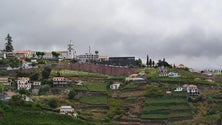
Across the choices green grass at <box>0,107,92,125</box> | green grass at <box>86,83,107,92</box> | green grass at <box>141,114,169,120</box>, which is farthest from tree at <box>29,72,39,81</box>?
green grass at <box>141,114,169,120</box>

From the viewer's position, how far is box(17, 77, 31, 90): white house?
87262 mm

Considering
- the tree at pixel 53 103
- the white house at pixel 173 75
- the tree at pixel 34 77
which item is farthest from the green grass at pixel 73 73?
the tree at pixel 53 103

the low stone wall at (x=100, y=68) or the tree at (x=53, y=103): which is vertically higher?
the low stone wall at (x=100, y=68)

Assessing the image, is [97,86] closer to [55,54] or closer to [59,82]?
[59,82]

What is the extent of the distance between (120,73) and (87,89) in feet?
56.7

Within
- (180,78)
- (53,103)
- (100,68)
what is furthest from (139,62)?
(53,103)

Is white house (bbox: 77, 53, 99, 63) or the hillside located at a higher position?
white house (bbox: 77, 53, 99, 63)

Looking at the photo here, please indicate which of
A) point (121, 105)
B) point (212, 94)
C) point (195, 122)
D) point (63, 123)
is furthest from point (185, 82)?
point (63, 123)

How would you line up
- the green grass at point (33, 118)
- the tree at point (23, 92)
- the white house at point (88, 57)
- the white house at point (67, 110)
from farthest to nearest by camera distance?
the white house at point (88, 57), the tree at point (23, 92), the white house at point (67, 110), the green grass at point (33, 118)

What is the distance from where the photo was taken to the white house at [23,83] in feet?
286

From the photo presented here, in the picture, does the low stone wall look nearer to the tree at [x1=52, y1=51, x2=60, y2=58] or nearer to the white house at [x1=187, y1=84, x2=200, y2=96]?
the tree at [x1=52, y1=51, x2=60, y2=58]

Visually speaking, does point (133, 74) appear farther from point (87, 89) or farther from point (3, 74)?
point (3, 74)

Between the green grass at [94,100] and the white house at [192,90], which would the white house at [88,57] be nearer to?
the green grass at [94,100]

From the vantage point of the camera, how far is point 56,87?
88250 mm
